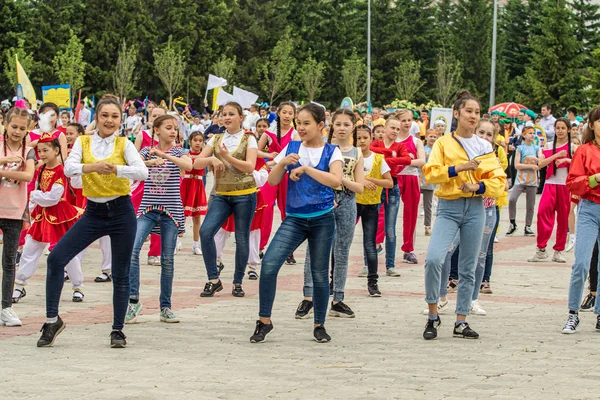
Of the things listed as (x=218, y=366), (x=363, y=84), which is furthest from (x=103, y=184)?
(x=363, y=84)

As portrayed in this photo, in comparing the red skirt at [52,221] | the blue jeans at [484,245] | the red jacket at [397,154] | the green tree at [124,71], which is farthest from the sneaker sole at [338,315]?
the green tree at [124,71]

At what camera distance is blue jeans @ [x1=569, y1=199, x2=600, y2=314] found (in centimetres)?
894

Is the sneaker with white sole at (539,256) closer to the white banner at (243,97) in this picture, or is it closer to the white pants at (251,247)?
the white pants at (251,247)

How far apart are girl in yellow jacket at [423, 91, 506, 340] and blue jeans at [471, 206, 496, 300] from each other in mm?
709

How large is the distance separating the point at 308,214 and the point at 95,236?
63.6 inches

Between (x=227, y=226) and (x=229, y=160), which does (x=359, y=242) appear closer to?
(x=227, y=226)

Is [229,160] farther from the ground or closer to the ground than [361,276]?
farther from the ground

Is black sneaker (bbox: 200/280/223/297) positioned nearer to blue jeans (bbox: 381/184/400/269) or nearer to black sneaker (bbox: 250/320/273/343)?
black sneaker (bbox: 250/320/273/343)

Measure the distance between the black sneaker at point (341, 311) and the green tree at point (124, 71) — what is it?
58.9m

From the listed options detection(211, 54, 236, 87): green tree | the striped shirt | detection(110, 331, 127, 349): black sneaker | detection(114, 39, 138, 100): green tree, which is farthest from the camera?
detection(211, 54, 236, 87): green tree

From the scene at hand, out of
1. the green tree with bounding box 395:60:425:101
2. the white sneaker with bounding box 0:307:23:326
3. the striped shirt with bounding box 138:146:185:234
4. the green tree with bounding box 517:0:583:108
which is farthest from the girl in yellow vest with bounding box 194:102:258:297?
the green tree with bounding box 395:60:425:101

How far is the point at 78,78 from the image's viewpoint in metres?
66.3

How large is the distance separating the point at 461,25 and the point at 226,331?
79.6 metres

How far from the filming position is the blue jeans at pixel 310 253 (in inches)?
328
